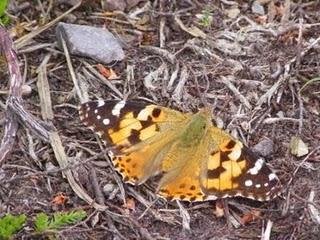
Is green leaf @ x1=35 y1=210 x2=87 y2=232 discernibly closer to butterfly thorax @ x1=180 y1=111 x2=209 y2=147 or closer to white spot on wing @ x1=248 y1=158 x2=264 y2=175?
butterfly thorax @ x1=180 y1=111 x2=209 y2=147

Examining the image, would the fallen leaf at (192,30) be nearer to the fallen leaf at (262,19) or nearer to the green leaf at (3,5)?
the fallen leaf at (262,19)

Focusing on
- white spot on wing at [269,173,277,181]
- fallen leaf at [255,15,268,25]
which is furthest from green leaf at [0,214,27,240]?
fallen leaf at [255,15,268,25]

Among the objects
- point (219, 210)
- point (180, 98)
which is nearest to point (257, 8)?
point (180, 98)

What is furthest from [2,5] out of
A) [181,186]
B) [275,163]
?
[275,163]

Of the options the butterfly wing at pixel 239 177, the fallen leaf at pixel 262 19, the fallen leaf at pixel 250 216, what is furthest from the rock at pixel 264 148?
the fallen leaf at pixel 262 19

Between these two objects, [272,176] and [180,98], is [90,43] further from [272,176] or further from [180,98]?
[272,176]

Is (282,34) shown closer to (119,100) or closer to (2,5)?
(119,100)
